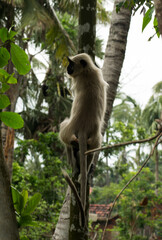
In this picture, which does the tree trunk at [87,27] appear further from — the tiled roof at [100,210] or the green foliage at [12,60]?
the tiled roof at [100,210]

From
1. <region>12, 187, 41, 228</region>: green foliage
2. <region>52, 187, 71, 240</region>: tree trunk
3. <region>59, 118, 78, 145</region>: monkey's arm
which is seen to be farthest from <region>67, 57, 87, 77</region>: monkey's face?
<region>12, 187, 41, 228</region>: green foliage

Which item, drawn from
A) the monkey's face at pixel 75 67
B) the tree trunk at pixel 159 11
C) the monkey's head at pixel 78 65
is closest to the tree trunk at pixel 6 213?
the tree trunk at pixel 159 11

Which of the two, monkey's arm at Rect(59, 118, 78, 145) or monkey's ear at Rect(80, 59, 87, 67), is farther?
monkey's ear at Rect(80, 59, 87, 67)

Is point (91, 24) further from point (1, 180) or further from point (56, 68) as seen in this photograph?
point (56, 68)

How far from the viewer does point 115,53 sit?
3.36 meters

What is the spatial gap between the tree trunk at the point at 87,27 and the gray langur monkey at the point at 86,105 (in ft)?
0.26

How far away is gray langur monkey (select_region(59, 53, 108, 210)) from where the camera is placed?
2902 mm

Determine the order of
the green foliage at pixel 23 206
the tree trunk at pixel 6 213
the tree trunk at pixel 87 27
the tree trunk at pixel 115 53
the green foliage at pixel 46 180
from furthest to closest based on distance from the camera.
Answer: the green foliage at pixel 46 180, the tree trunk at pixel 115 53, the tree trunk at pixel 87 27, the green foliage at pixel 23 206, the tree trunk at pixel 6 213

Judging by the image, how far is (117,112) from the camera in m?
30.0

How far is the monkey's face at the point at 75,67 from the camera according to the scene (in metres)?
3.09

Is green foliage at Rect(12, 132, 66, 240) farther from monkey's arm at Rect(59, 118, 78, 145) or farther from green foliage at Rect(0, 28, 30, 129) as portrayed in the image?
green foliage at Rect(0, 28, 30, 129)

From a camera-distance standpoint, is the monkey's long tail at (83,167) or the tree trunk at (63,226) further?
the tree trunk at (63,226)

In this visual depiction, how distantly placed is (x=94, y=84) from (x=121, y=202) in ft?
34.5

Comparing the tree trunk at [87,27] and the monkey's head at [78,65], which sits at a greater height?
the tree trunk at [87,27]
